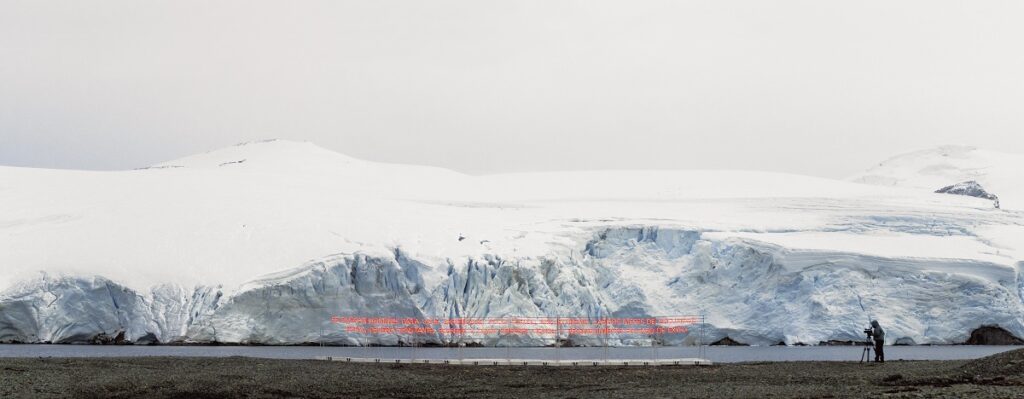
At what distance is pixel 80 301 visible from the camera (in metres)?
36.9

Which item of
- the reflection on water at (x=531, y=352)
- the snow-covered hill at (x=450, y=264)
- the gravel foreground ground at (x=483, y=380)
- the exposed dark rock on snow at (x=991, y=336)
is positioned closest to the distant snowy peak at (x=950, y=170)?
the snow-covered hill at (x=450, y=264)

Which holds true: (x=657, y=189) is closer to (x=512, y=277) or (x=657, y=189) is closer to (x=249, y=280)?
(x=512, y=277)

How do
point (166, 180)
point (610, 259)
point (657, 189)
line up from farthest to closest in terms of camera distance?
point (657, 189) < point (166, 180) < point (610, 259)

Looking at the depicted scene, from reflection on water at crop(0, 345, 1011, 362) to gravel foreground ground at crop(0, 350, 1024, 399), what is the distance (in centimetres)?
657

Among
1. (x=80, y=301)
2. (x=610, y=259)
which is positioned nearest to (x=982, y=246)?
(x=610, y=259)

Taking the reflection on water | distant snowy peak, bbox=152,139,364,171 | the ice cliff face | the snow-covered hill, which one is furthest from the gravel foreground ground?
distant snowy peak, bbox=152,139,364,171

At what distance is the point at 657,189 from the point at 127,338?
31.5 m

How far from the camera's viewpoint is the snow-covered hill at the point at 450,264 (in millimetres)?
37781

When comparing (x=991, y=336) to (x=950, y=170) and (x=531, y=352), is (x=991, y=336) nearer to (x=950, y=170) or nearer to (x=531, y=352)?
(x=531, y=352)

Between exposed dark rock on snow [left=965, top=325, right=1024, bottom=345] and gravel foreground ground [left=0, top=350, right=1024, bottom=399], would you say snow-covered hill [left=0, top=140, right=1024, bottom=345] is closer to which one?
exposed dark rock on snow [left=965, top=325, right=1024, bottom=345]

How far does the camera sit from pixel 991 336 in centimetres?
4059

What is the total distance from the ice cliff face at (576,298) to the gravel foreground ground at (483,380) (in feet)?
40.0

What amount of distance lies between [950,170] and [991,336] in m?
64.9

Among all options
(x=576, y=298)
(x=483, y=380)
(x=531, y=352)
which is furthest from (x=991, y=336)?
(x=483, y=380)
